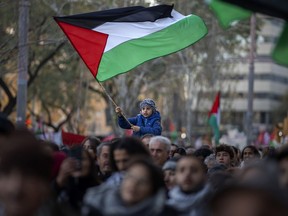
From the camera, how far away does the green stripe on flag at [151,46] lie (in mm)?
14922

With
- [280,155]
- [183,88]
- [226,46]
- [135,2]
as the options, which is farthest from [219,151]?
[183,88]

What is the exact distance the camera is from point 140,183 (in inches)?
254

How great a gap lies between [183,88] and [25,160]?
46.3 meters

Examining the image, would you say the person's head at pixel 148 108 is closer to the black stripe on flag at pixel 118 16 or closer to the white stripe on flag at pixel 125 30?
the white stripe on flag at pixel 125 30

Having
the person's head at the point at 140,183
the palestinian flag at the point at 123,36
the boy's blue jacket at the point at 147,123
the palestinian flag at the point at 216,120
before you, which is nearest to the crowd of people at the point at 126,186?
the person's head at the point at 140,183

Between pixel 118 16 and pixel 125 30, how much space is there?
9.6 inches

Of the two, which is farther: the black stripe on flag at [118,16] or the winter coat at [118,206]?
the black stripe on flag at [118,16]

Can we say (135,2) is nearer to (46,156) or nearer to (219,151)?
(219,151)

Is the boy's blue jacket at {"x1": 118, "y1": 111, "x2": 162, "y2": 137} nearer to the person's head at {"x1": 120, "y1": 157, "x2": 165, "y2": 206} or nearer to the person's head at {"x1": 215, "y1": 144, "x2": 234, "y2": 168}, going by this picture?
the person's head at {"x1": 215, "y1": 144, "x2": 234, "y2": 168}

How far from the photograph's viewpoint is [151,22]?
611 inches

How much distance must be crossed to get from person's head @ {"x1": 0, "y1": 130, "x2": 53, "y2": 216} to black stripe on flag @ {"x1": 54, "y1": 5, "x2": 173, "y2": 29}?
876 centimetres

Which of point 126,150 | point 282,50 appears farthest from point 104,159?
point 282,50

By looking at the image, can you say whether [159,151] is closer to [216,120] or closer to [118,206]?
[118,206]

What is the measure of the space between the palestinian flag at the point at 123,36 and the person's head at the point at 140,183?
805 cm
